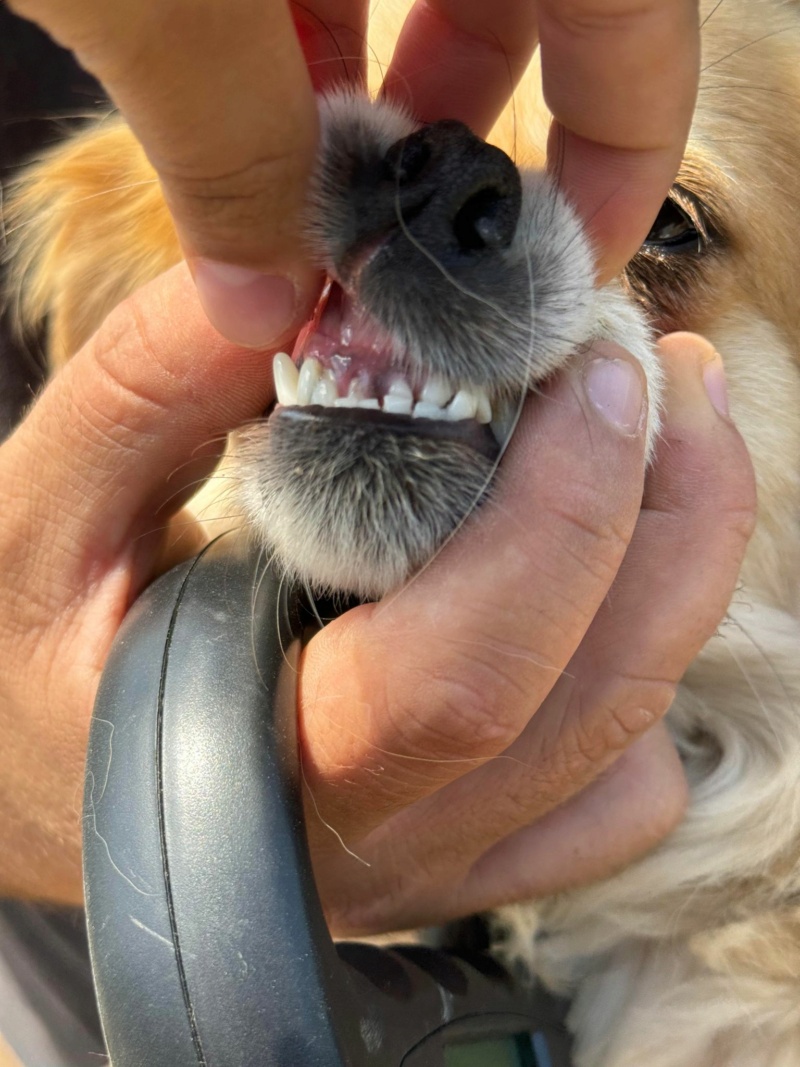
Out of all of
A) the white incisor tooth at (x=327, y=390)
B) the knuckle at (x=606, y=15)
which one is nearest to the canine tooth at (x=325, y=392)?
the white incisor tooth at (x=327, y=390)

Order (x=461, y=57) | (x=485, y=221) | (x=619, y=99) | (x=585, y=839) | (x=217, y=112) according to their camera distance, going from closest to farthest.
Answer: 1. (x=217, y=112)
2. (x=619, y=99)
3. (x=485, y=221)
4. (x=461, y=57)
5. (x=585, y=839)

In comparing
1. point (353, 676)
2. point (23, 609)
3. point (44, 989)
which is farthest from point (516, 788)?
point (44, 989)

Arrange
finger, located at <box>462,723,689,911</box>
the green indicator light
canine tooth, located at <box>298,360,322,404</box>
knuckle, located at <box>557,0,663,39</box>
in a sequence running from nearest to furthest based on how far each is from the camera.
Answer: knuckle, located at <box>557,0,663,39</box>, canine tooth, located at <box>298,360,322,404</box>, the green indicator light, finger, located at <box>462,723,689,911</box>

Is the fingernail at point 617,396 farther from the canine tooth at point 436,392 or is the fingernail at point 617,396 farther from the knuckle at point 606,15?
the knuckle at point 606,15

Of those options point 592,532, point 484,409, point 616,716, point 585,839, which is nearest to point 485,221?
point 484,409

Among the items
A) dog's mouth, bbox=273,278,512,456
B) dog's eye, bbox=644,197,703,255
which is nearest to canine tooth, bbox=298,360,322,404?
dog's mouth, bbox=273,278,512,456

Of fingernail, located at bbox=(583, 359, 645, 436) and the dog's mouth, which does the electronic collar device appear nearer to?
the dog's mouth

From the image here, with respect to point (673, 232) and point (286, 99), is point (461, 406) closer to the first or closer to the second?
point (286, 99)
